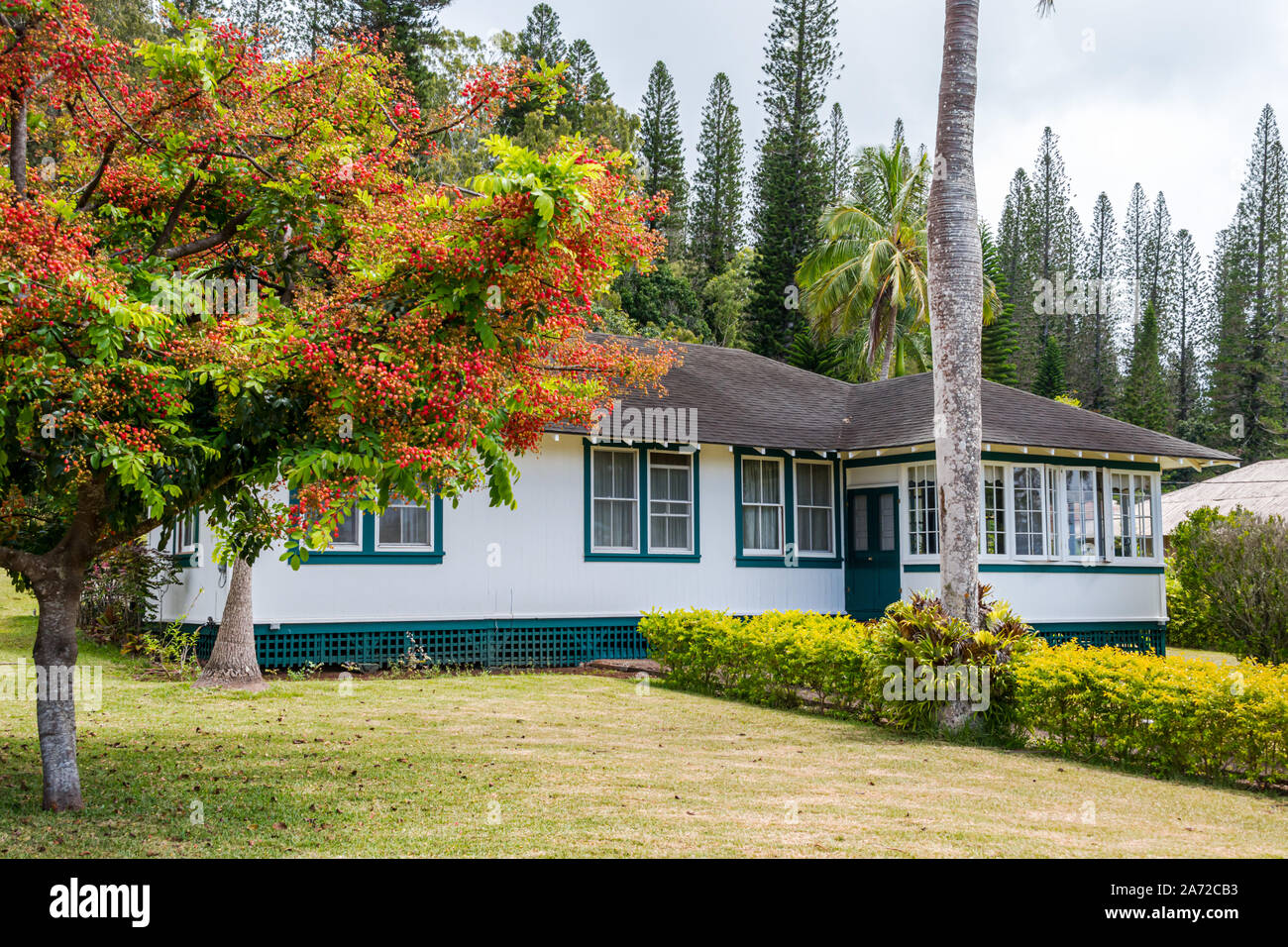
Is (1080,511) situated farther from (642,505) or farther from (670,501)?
(642,505)

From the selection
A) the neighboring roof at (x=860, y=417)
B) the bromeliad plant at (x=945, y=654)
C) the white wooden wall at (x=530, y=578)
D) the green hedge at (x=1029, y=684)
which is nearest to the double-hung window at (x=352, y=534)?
the white wooden wall at (x=530, y=578)

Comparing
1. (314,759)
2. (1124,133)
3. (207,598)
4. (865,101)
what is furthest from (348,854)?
(865,101)

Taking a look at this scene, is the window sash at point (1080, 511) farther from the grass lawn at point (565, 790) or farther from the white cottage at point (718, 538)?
the grass lawn at point (565, 790)

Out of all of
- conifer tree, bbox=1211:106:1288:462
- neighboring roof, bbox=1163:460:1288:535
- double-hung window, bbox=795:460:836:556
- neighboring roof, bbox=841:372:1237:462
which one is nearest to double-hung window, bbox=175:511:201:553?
double-hung window, bbox=795:460:836:556

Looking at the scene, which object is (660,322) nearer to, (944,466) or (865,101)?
(865,101)

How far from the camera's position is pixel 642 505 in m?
18.1

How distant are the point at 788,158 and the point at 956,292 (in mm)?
35423

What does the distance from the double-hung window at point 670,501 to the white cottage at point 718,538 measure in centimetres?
3

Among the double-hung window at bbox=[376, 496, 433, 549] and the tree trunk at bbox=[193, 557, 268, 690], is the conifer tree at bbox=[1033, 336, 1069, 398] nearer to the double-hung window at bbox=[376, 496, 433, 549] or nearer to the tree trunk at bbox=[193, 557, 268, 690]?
the double-hung window at bbox=[376, 496, 433, 549]

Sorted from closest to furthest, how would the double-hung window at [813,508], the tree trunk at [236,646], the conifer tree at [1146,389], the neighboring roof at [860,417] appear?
the tree trunk at [236,646] < the neighboring roof at [860,417] < the double-hung window at [813,508] < the conifer tree at [1146,389]

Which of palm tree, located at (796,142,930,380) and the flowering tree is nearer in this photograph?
the flowering tree

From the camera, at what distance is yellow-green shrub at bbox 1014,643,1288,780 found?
9.25 metres

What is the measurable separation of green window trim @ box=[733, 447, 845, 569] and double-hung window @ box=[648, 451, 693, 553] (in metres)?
0.88

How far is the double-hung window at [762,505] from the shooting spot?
1900 cm
